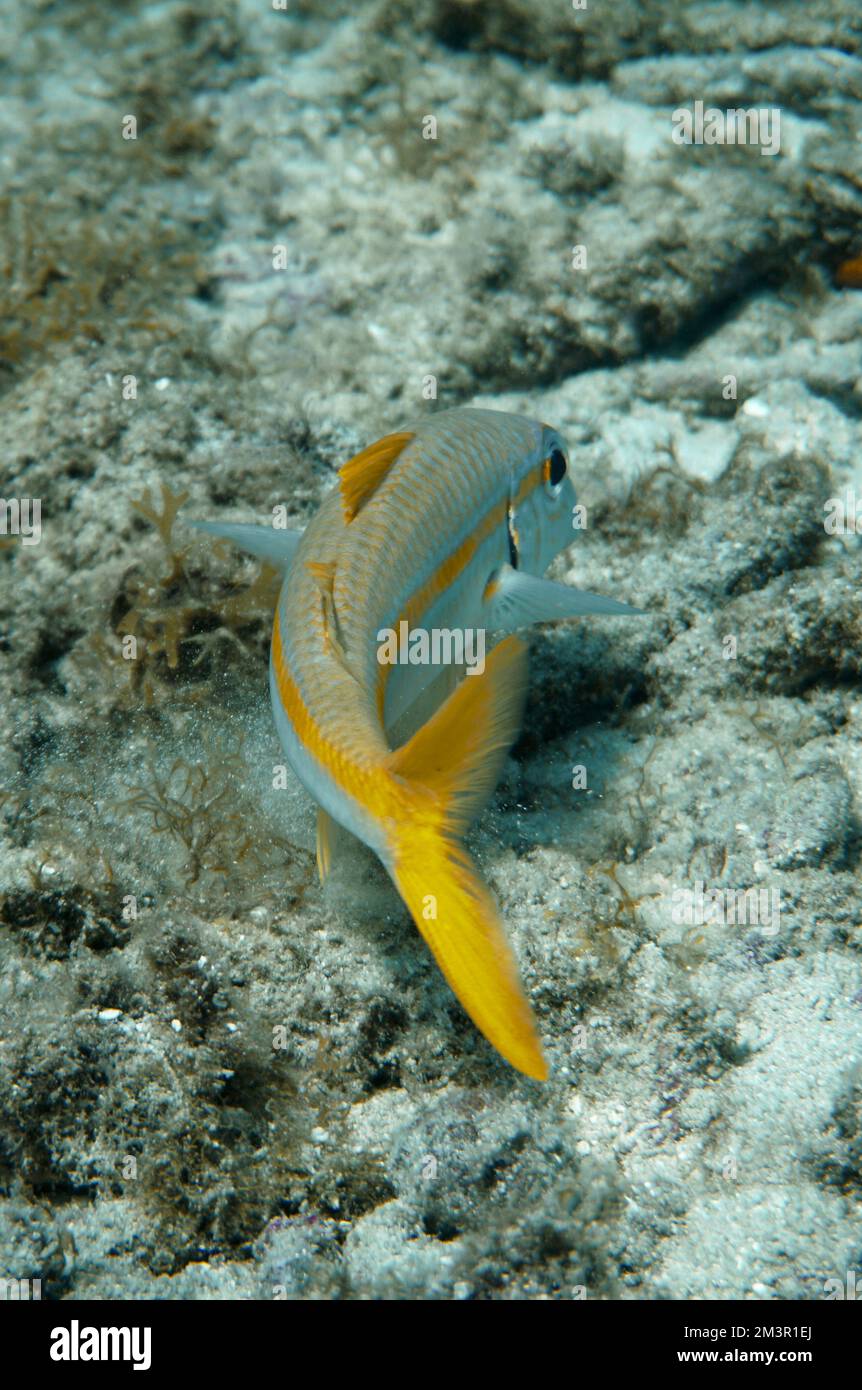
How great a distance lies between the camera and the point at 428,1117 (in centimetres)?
245

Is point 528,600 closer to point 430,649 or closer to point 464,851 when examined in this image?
point 430,649

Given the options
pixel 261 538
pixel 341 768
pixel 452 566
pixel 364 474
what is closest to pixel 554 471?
pixel 452 566

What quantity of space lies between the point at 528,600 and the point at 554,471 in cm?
58

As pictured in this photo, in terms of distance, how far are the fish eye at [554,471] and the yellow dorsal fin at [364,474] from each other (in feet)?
2.19

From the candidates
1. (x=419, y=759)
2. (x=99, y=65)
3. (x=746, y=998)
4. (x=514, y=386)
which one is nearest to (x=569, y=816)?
(x=746, y=998)

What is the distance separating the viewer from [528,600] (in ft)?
9.75

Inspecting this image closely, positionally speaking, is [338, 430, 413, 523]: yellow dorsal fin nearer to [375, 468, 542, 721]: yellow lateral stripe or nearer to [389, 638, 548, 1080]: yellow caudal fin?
[375, 468, 542, 721]: yellow lateral stripe

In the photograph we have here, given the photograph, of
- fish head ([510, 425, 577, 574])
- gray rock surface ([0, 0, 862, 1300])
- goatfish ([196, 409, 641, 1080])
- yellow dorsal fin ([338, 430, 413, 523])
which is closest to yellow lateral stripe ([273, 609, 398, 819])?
goatfish ([196, 409, 641, 1080])

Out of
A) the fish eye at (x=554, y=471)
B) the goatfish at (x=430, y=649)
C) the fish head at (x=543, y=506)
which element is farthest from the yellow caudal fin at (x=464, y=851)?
the fish eye at (x=554, y=471)

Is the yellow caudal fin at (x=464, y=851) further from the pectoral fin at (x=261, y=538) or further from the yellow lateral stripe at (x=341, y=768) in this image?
the pectoral fin at (x=261, y=538)

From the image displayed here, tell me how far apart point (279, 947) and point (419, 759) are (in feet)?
3.80

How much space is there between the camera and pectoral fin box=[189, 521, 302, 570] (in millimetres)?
3051

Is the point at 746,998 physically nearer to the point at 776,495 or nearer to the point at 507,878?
the point at 507,878

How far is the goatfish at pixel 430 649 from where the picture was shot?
6.24 feet
